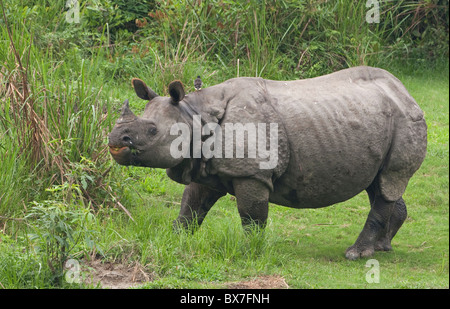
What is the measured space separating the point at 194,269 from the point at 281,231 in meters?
2.05

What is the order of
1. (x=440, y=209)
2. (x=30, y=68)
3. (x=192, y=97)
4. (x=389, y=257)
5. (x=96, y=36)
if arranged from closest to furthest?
1. (x=192, y=97)
2. (x=389, y=257)
3. (x=30, y=68)
4. (x=440, y=209)
5. (x=96, y=36)

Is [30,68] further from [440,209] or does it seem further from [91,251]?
[440,209]

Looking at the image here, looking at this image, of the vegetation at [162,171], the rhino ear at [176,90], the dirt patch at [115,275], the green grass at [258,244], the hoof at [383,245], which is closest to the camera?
the dirt patch at [115,275]

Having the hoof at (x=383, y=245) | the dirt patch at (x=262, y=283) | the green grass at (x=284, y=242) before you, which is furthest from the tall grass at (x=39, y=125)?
the hoof at (x=383, y=245)

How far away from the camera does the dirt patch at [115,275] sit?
6812 millimetres

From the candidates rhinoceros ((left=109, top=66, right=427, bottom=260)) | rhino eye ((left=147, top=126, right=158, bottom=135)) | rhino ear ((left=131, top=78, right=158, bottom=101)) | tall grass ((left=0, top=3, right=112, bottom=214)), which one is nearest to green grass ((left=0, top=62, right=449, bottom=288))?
rhinoceros ((left=109, top=66, right=427, bottom=260))

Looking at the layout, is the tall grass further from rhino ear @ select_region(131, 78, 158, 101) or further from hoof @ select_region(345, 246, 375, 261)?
hoof @ select_region(345, 246, 375, 261)

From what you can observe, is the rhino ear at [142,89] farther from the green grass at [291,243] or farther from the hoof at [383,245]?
the hoof at [383,245]

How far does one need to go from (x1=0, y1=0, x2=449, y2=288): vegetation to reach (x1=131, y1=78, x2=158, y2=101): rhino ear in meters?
0.95

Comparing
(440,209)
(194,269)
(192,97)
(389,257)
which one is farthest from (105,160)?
(440,209)

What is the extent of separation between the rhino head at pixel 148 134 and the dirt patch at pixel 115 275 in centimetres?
84

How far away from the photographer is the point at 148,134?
7.21 meters

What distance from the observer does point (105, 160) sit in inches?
340

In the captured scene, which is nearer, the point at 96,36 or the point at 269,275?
the point at 269,275
